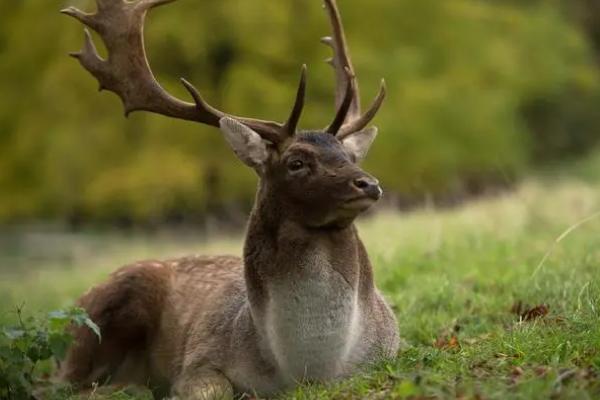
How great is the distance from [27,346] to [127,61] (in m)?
1.98

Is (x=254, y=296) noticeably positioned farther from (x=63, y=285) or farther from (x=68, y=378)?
(x=63, y=285)

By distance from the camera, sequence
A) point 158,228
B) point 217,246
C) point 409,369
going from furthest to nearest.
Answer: point 158,228
point 217,246
point 409,369

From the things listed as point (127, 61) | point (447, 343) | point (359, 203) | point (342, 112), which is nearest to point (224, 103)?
point (127, 61)

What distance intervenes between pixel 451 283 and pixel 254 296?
9.82 ft

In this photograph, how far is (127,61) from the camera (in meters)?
7.87

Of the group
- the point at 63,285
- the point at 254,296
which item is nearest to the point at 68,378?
the point at 254,296

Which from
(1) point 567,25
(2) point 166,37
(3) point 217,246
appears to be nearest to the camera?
(3) point 217,246

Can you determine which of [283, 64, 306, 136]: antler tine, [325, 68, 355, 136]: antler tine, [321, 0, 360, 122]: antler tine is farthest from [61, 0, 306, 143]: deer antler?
[321, 0, 360, 122]: antler tine

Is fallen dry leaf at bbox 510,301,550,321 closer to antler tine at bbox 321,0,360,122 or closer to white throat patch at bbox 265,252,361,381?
white throat patch at bbox 265,252,361,381

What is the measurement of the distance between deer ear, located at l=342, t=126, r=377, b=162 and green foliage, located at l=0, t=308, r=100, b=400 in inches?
75.9

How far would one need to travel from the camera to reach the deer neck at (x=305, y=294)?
6.78 m

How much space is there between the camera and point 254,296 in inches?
281

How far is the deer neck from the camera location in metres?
6.78

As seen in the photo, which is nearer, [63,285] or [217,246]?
[63,285]
